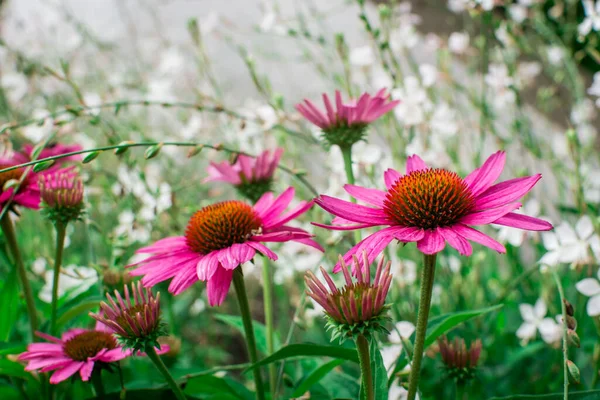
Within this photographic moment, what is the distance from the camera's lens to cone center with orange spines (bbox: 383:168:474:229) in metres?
0.49

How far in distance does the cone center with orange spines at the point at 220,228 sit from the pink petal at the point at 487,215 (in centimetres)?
21

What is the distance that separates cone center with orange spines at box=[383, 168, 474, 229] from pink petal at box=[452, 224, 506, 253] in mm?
19

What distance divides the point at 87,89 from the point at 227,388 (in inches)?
101

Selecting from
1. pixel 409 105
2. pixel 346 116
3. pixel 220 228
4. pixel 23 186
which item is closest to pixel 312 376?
pixel 220 228

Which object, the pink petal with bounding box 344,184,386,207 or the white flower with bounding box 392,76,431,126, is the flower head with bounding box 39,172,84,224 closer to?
the pink petal with bounding box 344,184,386,207

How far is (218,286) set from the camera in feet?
1.72

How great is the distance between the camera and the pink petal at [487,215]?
1.42 ft

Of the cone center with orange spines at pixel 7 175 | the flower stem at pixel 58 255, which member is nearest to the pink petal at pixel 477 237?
the flower stem at pixel 58 255

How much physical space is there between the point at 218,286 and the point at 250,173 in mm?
250

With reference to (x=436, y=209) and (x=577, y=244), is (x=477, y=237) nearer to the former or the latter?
(x=436, y=209)

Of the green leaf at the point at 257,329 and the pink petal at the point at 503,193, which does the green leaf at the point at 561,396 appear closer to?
the pink petal at the point at 503,193

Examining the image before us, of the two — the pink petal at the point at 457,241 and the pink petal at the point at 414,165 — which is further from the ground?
the pink petal at the point at 414,165

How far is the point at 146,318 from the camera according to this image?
490mm

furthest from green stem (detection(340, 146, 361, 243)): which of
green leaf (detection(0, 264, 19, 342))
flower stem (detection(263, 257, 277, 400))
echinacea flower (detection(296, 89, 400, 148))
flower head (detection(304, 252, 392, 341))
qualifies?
green leaf (detection(0, 264, 19, 342))
